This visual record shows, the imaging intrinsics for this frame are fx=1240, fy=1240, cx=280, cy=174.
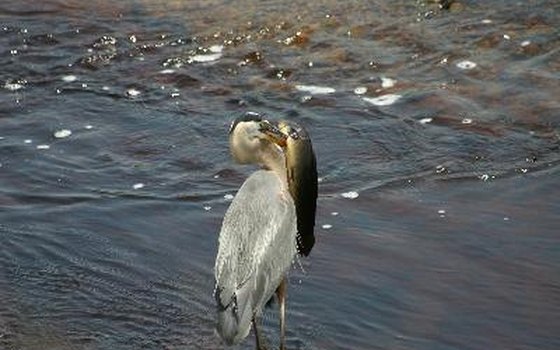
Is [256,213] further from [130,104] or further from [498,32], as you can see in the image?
[498,32]

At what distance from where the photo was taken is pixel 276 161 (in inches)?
262

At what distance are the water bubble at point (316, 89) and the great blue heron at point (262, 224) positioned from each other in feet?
11.1

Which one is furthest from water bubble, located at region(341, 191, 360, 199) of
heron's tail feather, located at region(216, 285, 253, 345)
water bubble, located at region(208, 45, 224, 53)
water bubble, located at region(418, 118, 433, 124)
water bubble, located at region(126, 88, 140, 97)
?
water bubble, located at region(208, 45, 224, 53)

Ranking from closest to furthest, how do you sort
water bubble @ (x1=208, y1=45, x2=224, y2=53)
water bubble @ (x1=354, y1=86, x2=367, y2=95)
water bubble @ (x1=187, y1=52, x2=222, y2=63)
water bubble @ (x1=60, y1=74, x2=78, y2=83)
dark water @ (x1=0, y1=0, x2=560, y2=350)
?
1. dark water @ (x1=0, y1=0, x2=560, y2=350)
2. water bubble @ (x1=354, y1=86, x2=367, y2=95)
3. water bubble @ (x1=60, y1=74, x2=78, y2=83)
4. water bubble @ (x1=187, y1=52, x2=222, y2=63)
5. water bubble @ (x1=208, y1=45, x2=224, y2=53)

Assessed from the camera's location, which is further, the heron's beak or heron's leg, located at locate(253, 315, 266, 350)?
the heron's beak

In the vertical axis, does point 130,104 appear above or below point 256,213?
below

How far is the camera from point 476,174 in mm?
8305

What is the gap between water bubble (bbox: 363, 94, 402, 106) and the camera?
972 centimetres

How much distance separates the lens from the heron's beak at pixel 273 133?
6531 mm

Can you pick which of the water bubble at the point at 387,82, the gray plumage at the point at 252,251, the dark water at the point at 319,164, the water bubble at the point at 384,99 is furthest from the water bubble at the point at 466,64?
the gray plumage at the point at 252,251

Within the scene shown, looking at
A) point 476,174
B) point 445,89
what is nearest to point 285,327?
point 476,174

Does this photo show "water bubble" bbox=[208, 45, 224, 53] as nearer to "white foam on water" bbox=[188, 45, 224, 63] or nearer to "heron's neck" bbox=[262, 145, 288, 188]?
"white foam on water" bbox=[188, 45, 224, 63]

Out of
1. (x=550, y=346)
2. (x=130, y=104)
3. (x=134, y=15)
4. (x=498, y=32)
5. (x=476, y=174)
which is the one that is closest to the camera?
(x=550, y=346)

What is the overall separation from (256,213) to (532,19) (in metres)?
5.88
